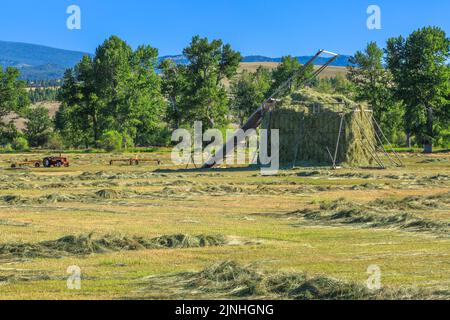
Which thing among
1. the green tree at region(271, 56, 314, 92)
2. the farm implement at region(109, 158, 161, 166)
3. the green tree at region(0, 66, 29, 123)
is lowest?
the farm implement at region(109, 158, 161, 166)

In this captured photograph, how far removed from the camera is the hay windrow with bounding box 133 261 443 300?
1265cm

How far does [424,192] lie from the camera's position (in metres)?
35.6

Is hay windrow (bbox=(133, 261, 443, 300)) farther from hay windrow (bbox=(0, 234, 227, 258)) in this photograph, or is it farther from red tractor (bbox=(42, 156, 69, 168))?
red tractor (bbox=(42, 156, 69, 168))

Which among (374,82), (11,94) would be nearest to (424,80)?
(374,82)

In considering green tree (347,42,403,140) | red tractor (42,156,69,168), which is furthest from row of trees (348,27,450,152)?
red tractor (42,156,69,168)

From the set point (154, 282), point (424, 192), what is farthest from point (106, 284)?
point (424, 192)

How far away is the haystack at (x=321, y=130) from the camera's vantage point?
5544cm

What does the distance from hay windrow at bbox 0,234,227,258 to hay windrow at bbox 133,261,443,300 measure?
424cm

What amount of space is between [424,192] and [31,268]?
78.2 feet

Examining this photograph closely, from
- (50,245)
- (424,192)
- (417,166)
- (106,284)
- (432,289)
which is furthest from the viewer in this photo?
(417,166)

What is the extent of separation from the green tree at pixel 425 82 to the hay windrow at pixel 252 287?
7188 centimetres

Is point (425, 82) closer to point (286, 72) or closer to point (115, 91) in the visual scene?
point (286, 72)

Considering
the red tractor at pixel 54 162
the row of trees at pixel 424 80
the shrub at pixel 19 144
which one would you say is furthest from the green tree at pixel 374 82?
the shrub at pixel 19 144
